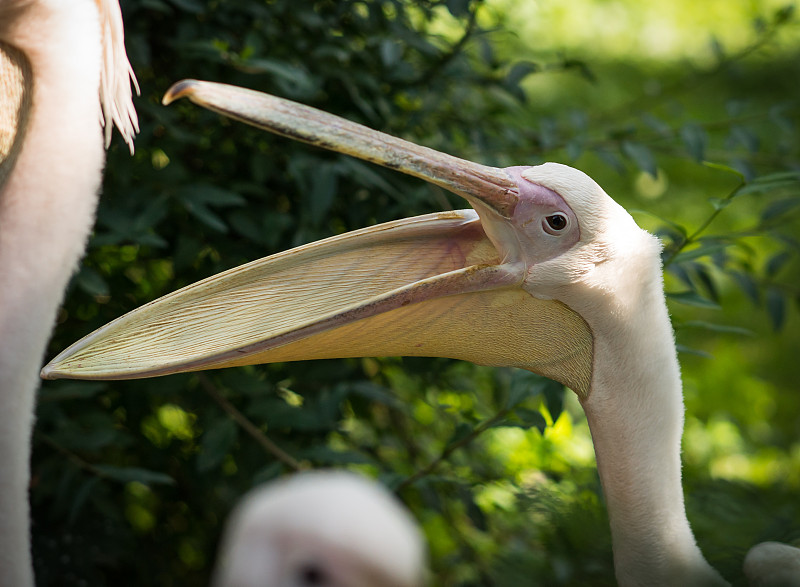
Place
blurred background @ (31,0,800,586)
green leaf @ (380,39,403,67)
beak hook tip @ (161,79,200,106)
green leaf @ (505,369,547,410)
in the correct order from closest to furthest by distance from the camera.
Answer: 1. beak hook tip @ (161,79,200,106)
2. green leaf @ (505,369,547,410)
3. blurred background @ (31,0,800,586)
4. green leaf @ (380,39,403,67)

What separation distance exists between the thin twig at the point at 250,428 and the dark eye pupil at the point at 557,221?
2.22ft

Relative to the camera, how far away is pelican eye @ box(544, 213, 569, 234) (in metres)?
1.00

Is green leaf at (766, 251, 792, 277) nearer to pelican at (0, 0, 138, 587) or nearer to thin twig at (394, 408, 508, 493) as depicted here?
thin twig at (394, 408, 508, 493)

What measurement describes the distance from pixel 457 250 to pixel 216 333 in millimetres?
343

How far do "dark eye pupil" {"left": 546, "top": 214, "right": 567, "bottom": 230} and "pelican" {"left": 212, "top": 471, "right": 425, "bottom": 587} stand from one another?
1.59 feet

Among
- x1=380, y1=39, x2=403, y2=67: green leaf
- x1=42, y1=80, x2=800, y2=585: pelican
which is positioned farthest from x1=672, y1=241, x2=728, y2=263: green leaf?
x1=380, y1=39, x2=403, y2=67: green leaf

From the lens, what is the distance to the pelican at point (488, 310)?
98cm

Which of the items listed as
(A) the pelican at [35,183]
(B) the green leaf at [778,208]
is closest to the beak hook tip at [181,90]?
(A) the pelican at [35,183]

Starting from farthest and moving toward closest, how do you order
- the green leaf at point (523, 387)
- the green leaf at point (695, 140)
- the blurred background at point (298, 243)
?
the green leaf at point (695, 140), the blurred background at point (298, 243), the green leaf at point (523, 387)

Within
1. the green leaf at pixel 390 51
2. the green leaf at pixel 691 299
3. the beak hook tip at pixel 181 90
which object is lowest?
the green leaf at pixel 691 299

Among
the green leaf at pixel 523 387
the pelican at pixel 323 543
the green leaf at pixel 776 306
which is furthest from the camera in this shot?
the green leaf at pixel 776 306

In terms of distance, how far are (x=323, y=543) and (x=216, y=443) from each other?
85cm

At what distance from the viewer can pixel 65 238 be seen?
1.03 m

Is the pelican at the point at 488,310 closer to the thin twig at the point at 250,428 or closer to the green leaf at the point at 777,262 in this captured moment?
the thin twig at the point at 250,428
